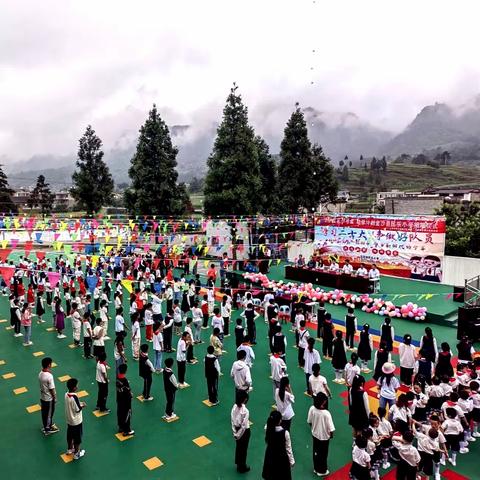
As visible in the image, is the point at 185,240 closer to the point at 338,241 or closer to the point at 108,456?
the point at 338,241

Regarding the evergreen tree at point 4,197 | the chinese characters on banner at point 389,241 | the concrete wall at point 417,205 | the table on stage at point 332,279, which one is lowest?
the table on stage at point 332,279

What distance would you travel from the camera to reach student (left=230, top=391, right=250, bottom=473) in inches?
227

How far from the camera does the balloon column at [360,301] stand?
13.3 meters

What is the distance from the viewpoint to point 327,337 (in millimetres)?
10133

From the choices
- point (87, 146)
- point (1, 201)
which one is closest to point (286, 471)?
point (87, 146)

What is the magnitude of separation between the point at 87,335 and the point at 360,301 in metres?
9.13

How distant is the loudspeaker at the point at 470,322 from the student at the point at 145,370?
8645mm

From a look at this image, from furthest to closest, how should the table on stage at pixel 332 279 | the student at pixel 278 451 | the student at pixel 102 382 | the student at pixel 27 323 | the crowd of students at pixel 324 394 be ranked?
the table on stage at pixel 332 279 < the student at pixel 27 323 < the student at pixel 102 382 < the crowd of students at pixel 324 394 < the student at pixel 278 451

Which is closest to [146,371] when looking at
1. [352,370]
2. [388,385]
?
[352,370]

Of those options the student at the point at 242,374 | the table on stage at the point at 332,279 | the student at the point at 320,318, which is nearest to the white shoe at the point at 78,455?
the student at the point at 242,374

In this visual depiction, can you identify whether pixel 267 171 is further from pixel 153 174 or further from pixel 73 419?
pixel 73 419

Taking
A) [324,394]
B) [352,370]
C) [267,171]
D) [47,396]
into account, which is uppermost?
[267,171]

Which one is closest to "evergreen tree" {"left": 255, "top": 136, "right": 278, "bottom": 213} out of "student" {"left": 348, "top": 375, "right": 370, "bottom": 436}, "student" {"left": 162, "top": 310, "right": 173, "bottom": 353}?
"student" {"left": 162, "top": 310, "right": 173, "bottom": 353}

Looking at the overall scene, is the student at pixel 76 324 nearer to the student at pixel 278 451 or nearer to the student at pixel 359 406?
the student at pixel 278 451
